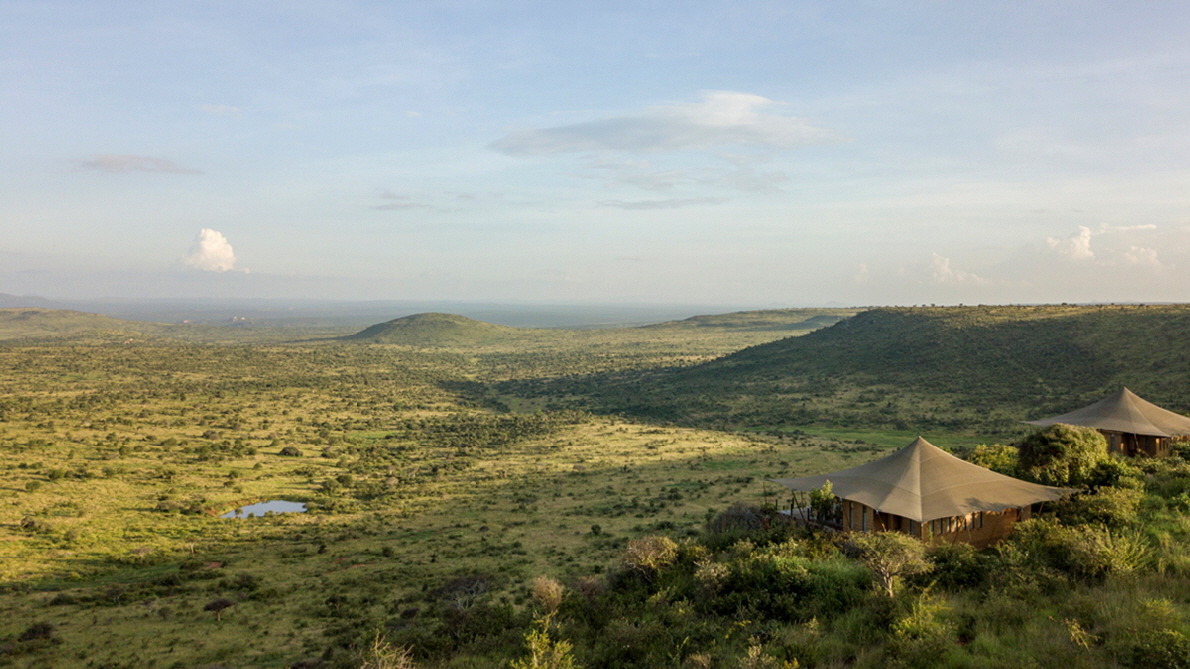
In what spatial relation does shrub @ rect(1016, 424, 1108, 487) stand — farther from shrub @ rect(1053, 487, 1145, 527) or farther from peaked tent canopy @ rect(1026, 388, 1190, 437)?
peaked tent canopy @ rect(1026, 388, 1190, 437)

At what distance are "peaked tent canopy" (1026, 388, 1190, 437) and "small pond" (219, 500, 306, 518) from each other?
1472 inches

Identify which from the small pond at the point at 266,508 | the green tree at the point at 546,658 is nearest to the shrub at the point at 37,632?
the small pond at the point at 266,508

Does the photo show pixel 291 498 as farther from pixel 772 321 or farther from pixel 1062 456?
pixel 772 321

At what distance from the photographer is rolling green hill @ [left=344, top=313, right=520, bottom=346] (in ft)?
552

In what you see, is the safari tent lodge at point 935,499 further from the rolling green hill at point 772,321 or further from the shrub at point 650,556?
the rolling green hill at point 772,321

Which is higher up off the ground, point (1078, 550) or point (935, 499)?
→ point (1078, 550)

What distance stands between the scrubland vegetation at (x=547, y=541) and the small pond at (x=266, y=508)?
83cm

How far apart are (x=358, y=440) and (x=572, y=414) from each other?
22174 mm

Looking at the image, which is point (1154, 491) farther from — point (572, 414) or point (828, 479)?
point (572, 414)

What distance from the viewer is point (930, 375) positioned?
61.8m

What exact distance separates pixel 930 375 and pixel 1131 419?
42349 mm

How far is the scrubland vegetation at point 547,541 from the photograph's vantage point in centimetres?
1024

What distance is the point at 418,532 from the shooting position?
29.3 metres

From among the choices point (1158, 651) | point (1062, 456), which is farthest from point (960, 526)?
point (1158, 651)
